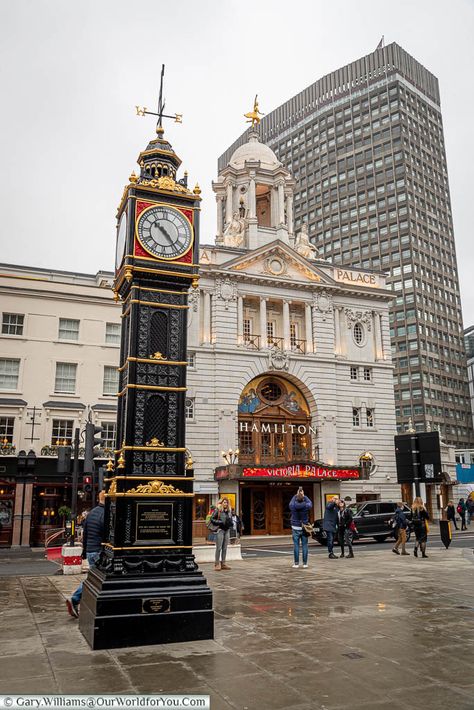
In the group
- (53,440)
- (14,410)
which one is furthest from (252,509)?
(14,410)

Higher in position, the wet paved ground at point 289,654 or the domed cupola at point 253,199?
the domed cupola at point 253,199

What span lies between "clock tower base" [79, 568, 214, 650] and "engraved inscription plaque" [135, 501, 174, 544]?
0.53 meters

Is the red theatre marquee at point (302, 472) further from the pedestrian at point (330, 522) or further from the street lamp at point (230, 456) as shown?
the pedestrian at point (330, 522)

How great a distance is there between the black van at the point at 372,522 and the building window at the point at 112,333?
16.6 metres

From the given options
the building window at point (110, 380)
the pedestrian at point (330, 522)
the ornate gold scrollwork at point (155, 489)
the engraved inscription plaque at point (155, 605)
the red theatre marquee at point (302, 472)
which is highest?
the building window at point (110, 380)

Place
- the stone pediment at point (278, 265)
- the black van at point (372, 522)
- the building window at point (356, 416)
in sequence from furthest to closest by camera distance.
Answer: the building window at point (356, 416) < the stone pediment at point (278, 265) < the black van at point (372, 522)

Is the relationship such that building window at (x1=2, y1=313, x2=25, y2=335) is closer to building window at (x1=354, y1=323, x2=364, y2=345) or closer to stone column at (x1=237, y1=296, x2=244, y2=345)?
stone column at (x1=237, y1=296, x2=244, y2=345)

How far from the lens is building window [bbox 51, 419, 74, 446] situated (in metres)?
33.4

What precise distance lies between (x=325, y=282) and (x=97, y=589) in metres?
38.0

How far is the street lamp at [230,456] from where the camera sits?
37.9 meters

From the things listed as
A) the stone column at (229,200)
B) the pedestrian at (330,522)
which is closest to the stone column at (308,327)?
the stone column at (229,200)

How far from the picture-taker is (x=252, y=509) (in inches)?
1547

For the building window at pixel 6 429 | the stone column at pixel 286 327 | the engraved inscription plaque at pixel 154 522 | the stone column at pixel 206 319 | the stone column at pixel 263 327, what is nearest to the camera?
the engraved inscription plaque at pixel 154 522

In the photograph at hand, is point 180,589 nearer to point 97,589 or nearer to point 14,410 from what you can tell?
point 97,589
